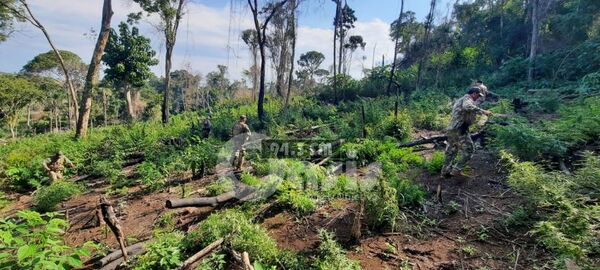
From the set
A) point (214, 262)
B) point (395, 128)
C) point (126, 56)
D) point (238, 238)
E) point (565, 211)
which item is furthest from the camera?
point (126, 56)

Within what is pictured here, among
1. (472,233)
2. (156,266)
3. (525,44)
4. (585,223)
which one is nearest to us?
(585,223)

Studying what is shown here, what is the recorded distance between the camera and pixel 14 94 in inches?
1017

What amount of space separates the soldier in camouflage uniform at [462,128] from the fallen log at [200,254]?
4284 millimetres

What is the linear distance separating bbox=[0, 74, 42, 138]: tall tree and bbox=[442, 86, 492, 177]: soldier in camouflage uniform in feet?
107

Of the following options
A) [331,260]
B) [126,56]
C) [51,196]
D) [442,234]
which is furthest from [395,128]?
[126,56]

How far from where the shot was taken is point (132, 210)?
5926mm

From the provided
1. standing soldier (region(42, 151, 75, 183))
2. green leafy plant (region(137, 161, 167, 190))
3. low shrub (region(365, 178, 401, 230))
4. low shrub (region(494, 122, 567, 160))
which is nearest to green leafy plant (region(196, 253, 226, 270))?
low shrub (region(365, 178, 401, 230))

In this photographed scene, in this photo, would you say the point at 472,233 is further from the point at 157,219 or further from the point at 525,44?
the point at 525,44

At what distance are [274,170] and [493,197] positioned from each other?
380 cm

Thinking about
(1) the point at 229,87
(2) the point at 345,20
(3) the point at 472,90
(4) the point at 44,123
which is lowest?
(4) the point at 44,123

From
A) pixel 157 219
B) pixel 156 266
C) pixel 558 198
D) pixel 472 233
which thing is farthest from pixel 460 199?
pixel 157 219

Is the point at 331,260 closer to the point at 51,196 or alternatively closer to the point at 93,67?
the point at 51,196

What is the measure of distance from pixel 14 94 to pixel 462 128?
33699 mm

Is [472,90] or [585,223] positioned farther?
[472,90]
